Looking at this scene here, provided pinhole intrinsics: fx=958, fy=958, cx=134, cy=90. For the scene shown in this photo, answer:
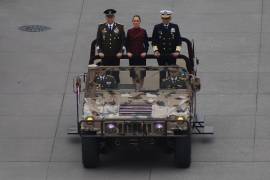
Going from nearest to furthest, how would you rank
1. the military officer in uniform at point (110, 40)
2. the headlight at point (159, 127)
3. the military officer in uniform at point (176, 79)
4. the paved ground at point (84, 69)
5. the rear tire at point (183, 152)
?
the headlight at point (159, 127) → the rear tire at point (183, 152) → the paved ground at point (84, 69) → the military officer in uniform at point (176, 79) → the military officer in uniform at point (110, 40)

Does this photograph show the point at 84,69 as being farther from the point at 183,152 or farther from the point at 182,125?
the point at 182,125

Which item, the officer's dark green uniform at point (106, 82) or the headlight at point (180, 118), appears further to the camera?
the officer's dark green uniform at point (106, 82)

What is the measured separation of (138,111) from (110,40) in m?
2.25

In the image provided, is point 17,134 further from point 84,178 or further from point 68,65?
point 68,65

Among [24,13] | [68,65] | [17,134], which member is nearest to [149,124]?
[17,134]

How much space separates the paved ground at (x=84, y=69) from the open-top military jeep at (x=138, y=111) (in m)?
0.50

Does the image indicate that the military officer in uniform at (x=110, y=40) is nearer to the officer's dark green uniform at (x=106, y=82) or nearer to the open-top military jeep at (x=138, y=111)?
the open-top military jeep at (x=138, y=111)

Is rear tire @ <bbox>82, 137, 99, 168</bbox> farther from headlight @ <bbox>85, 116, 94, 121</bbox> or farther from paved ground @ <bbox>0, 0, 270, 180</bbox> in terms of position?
headlight @ <bbox>85, 116, 94, 121</bbox>

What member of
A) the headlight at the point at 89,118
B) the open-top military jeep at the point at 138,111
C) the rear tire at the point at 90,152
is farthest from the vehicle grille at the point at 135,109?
the rear tire at the point at 90,152

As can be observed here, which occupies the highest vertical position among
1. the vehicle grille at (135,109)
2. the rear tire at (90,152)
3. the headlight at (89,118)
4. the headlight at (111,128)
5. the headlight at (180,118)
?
the vehicle grille at (135,109)

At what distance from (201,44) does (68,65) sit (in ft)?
10.1

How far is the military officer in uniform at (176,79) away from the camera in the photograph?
15156mm

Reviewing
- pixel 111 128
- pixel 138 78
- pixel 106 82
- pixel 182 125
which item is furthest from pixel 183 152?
pixel 106 82

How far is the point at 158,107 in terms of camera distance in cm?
1451
